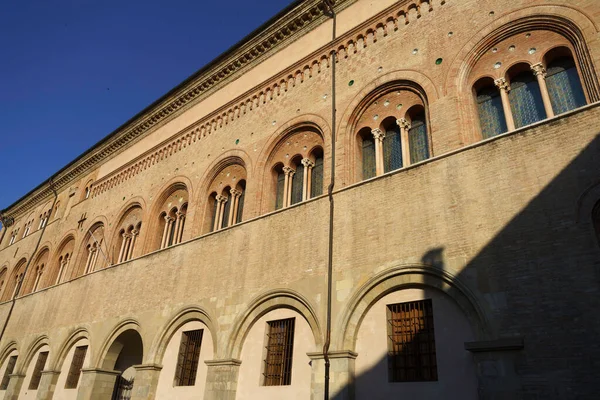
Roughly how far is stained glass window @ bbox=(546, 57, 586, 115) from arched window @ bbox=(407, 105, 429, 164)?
7.15 ft

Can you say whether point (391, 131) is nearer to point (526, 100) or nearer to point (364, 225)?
point (364, 225)

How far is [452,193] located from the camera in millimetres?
7219

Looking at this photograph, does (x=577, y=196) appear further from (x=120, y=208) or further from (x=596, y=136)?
(x=120, y=208)

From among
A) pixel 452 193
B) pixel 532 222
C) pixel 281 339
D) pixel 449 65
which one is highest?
pixel 449 65

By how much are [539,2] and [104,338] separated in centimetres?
1275

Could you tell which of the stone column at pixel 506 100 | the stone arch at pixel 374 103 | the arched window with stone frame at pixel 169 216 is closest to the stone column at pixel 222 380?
the stone arch at pixel 374 103

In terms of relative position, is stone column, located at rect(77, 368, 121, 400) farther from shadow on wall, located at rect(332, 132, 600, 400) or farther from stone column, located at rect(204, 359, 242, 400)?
shadow on wall, located at rect(332, 132, 600, 400)

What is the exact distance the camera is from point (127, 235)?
49.8 ft

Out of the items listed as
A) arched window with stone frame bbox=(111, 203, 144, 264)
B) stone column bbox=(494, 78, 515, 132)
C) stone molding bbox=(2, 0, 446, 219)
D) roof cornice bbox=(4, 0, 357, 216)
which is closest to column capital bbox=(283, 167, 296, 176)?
stone molding bbox=(2, 0, 446, 219)

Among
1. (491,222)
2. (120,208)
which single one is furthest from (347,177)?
(120,208)

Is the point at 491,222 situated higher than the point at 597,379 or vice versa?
the point at 491,222

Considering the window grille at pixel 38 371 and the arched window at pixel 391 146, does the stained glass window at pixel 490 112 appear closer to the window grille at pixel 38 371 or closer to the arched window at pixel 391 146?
the arched window at pixel 391 146

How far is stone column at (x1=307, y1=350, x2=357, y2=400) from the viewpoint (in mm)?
7039

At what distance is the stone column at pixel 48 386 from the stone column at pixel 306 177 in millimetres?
9526
